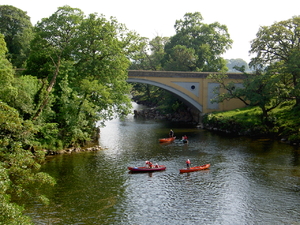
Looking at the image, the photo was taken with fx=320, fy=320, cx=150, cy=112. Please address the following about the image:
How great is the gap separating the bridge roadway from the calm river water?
16.1 metres

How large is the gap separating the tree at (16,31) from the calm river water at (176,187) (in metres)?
26.4

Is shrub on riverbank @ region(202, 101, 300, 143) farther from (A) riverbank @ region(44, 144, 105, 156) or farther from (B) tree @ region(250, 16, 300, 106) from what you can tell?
(A) riverbank @ region(44, 144, 105, 156)

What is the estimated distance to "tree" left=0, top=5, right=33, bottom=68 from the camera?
169 feet

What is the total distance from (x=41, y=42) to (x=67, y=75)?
7.00 m

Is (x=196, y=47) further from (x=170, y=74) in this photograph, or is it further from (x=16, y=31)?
(x=16, y=31)

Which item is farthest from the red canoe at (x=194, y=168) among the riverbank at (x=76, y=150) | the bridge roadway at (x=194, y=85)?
the bridge roadway at (x=194, y=85)

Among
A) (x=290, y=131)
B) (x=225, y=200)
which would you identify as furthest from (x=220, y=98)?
(x=225, y=200)

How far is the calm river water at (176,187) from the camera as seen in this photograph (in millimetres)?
17312

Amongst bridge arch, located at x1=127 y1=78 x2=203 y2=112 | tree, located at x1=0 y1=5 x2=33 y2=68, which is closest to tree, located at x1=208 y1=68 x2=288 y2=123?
bridge arch, located at x1=127 y1=78 x2=203 y2=112

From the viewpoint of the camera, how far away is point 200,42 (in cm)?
6247

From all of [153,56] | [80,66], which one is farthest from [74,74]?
[153,56]

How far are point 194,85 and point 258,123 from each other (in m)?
13.0

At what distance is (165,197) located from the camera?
20078 mm

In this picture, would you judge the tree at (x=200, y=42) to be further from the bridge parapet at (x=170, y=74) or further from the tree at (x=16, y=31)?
the tree at (x=16, y=31)
